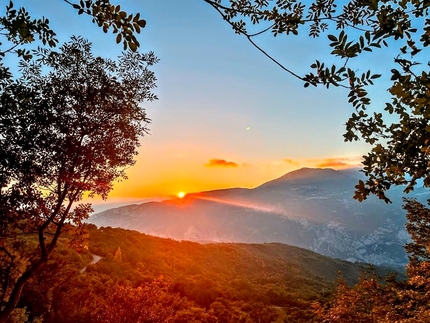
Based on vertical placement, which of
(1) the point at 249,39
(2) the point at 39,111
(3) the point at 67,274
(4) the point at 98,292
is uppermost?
(2) the point at 39,111

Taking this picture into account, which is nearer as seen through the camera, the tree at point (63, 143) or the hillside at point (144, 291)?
the tree at point (63, 143)

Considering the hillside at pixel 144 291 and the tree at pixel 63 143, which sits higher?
the tree at pixel 63 143

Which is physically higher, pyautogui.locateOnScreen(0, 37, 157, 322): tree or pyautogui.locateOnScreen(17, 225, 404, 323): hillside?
pyautogui.locateOnScreen(0, 37, 157, 322): tree

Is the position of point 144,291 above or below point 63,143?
below

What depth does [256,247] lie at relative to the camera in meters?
134

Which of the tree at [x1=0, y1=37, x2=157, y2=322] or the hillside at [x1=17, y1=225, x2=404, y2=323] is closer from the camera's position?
the tree at [x1=0, y1=37, x2=157, y2=322]

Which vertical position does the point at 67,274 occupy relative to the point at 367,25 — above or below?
below

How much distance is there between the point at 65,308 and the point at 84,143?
18.1 meters

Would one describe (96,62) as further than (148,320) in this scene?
No

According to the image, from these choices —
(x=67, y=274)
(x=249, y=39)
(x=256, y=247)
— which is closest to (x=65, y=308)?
(x=67, y=274)

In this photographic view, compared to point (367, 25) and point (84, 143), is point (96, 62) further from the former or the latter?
point (367, 25)

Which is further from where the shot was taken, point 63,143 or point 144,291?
point 144,291

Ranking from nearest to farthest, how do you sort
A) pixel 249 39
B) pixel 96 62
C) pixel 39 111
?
pixel 249 39
pixel 39 111
pixel 96 62

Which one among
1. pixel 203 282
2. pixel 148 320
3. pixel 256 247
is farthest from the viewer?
pixel 256 247
